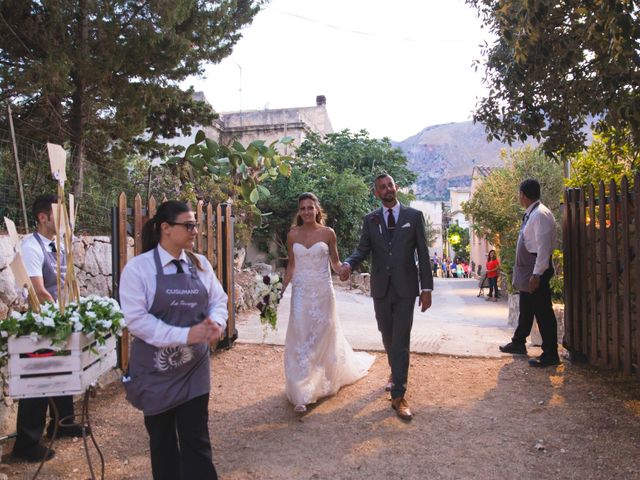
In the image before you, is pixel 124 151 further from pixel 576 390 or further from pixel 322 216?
pixel 576 390

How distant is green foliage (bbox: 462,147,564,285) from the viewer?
1905cm

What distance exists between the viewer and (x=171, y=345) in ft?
8.70

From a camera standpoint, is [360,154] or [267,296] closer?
[267,296]

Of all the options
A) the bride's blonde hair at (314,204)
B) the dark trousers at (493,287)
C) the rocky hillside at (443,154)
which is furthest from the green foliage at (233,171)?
the rocky hillside at (443,154)

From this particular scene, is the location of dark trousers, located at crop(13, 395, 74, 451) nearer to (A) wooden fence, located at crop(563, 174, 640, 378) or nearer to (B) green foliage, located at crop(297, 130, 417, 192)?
(A) wooden fence, located at crop(563, 174, 640, 378)

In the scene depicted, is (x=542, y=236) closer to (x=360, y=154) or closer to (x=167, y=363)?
(x=167, y=363)

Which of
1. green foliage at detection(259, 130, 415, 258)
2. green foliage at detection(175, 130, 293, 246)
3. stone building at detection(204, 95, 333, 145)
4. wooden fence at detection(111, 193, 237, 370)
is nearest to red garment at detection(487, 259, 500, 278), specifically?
green foliage at detection(259, 130, 415, 258)

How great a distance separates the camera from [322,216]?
551 cm

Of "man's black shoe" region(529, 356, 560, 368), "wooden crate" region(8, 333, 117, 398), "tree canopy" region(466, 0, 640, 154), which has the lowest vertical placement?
"man's black shoe" region(529, 356, 560, 368)

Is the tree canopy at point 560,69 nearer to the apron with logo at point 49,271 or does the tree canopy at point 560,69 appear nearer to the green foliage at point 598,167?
the green foliage at point 598,167

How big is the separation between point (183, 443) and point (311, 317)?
2.38m

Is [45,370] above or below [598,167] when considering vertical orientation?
below

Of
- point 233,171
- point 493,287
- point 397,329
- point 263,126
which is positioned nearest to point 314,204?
point 397,329

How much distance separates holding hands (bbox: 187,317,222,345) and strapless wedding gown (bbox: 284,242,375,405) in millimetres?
2335
